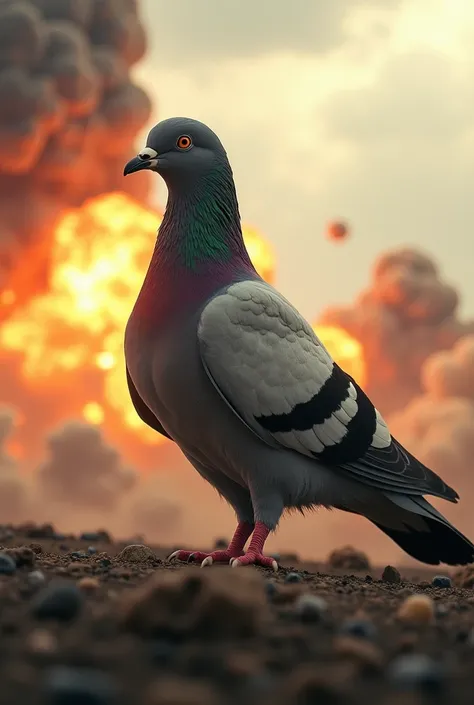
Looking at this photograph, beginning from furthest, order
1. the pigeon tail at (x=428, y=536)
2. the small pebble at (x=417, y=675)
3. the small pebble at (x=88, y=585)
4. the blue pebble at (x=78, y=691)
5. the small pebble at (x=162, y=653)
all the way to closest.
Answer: the pigeon tail at (x=428, y=536), the small pebble at (x=88, y=585), the small pebble at (x=162, y=653), the small pebble at (x=417, y=675), the blue pebble at (x=78, y=691)

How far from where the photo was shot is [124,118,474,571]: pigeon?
6477 millimetres

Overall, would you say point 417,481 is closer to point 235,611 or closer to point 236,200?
point 236,200

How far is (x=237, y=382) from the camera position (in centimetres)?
638

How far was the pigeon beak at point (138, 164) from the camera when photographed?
691 centimetres

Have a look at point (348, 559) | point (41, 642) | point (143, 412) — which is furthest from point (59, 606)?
point (348, 559)

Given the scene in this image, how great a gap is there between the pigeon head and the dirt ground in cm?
360

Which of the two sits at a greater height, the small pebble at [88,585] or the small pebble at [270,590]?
the small pebble at [270,590]

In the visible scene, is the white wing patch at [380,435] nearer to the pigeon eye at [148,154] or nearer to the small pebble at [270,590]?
Result: the small pebble at [270,590]

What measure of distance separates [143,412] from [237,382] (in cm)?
153

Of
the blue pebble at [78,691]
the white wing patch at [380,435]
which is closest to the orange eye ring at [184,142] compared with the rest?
the white wing patch at [380,435]

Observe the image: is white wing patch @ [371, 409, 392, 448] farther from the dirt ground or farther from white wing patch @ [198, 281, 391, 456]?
the dirt ground

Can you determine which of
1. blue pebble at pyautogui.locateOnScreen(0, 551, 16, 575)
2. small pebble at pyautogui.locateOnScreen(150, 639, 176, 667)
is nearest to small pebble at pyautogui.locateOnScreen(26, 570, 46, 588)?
blue pebble at pyautogui.locateOnScreen(0, 551, 16, 575)

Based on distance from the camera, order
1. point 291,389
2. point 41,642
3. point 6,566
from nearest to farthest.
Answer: point 41,642 → point 6,566 → point 291,389

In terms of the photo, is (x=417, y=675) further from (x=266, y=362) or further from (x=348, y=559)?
(x=348, y=559)
